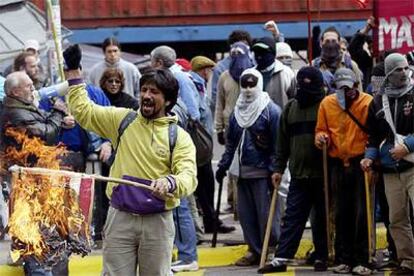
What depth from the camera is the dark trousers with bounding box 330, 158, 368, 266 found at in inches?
455

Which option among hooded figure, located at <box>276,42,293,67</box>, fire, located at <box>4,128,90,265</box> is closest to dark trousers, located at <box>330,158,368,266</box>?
hooded figure, located at <box>276,42,293,67</box>

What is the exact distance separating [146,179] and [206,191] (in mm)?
4734

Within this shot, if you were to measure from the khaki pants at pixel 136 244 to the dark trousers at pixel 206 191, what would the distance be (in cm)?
444

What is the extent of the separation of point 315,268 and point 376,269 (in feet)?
1.74

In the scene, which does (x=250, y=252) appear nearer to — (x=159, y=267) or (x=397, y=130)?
(x=397, y=130)

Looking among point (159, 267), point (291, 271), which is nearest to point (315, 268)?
point (291, 271)

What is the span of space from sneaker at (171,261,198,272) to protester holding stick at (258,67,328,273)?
1.94 ft

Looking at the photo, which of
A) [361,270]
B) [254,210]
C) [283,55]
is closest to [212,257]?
[254,210]

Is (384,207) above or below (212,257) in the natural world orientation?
above

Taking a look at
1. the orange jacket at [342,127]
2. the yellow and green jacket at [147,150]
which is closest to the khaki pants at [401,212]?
the orange jacket at [342,127]

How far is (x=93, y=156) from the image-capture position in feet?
41.0

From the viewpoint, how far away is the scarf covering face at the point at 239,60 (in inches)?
533

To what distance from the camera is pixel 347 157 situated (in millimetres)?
11539

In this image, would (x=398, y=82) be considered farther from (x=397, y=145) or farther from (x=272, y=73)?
(x=272, y=73)
